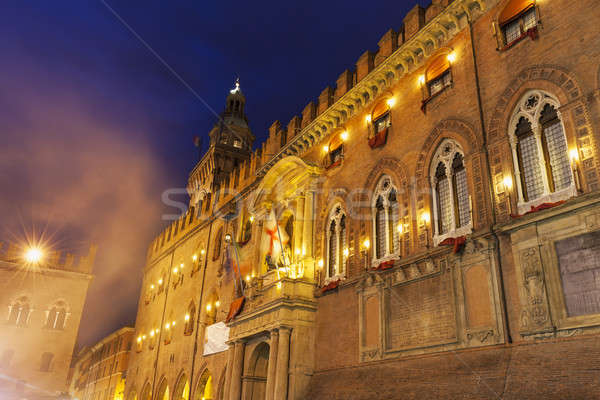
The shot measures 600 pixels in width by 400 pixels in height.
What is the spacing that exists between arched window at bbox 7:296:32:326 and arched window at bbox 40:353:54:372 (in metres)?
3.14

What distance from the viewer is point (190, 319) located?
29.8 metres

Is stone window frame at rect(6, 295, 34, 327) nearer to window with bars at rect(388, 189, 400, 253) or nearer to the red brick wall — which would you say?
the red brick wall

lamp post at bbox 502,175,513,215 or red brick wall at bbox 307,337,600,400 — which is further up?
lamp post at bbox 502,175,513,215

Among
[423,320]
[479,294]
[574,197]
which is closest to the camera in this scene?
[574,197]

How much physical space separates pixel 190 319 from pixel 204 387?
4.80 meters

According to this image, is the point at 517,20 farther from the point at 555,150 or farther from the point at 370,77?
the point at 370,77

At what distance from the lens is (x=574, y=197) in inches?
426

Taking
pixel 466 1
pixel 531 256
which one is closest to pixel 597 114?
pixel 531 256

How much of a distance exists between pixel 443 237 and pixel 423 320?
2352 mm

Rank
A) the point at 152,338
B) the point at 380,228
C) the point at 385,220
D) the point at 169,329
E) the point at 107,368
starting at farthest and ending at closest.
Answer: the point at 107,368
the point at 152,338
the point at 169,329
the point at 380,228
the point at 385,220

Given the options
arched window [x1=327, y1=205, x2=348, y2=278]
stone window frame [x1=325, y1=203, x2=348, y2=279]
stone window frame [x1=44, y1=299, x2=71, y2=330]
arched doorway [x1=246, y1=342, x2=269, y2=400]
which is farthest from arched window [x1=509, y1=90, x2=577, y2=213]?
stone window frame [x1=44, y1=299, x2=71, y2=330]

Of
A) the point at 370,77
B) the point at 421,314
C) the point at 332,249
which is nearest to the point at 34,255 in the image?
the point at 332,249

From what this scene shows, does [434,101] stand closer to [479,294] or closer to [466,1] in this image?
[466,1]

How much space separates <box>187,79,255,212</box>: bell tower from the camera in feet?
151
